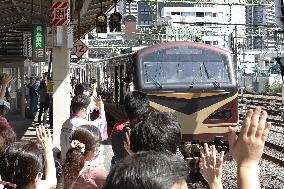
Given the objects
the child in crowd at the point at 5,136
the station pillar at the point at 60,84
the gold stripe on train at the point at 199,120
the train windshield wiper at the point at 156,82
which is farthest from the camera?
the station pillar at the point at 60,84

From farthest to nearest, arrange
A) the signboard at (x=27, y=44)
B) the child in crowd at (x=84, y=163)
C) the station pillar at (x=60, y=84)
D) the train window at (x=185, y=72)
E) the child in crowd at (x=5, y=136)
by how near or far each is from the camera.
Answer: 1. the signboard at (x=27, y=44)
2. the station pillar at (x=60, y=84)
3. the train window at (x=185, y=72)
4. the child in crowd at (x=5, y=136)
5. the child in crowd at (x=84, y=163)

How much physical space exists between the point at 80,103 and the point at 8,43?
17383mm

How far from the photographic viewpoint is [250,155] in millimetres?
2568

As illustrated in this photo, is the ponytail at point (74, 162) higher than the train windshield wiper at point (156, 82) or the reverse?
the reverse

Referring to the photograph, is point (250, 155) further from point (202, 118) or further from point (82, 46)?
point (82, 46)

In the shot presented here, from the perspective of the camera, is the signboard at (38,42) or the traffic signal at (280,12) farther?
the signboard at (38,42)

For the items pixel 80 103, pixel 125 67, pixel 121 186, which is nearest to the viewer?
pixel 121 186

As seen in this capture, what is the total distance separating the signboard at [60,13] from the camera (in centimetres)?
1198

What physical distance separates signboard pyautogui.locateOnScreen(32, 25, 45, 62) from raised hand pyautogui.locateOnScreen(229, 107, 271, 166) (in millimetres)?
12972

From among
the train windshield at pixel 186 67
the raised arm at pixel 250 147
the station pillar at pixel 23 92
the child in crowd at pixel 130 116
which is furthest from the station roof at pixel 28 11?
the raised arm at pixel 250 147

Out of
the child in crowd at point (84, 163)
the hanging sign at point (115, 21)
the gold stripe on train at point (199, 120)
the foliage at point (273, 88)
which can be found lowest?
the foliage at point (273, 88)

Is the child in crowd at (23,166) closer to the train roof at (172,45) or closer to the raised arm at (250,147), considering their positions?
the raised arm at (250,147)

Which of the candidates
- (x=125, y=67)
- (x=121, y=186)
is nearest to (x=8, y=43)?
(x=125, y=67)

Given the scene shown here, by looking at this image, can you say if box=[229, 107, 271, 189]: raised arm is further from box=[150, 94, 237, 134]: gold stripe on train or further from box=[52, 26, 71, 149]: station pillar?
box=[52, 26, 71, 149]: station pillar
